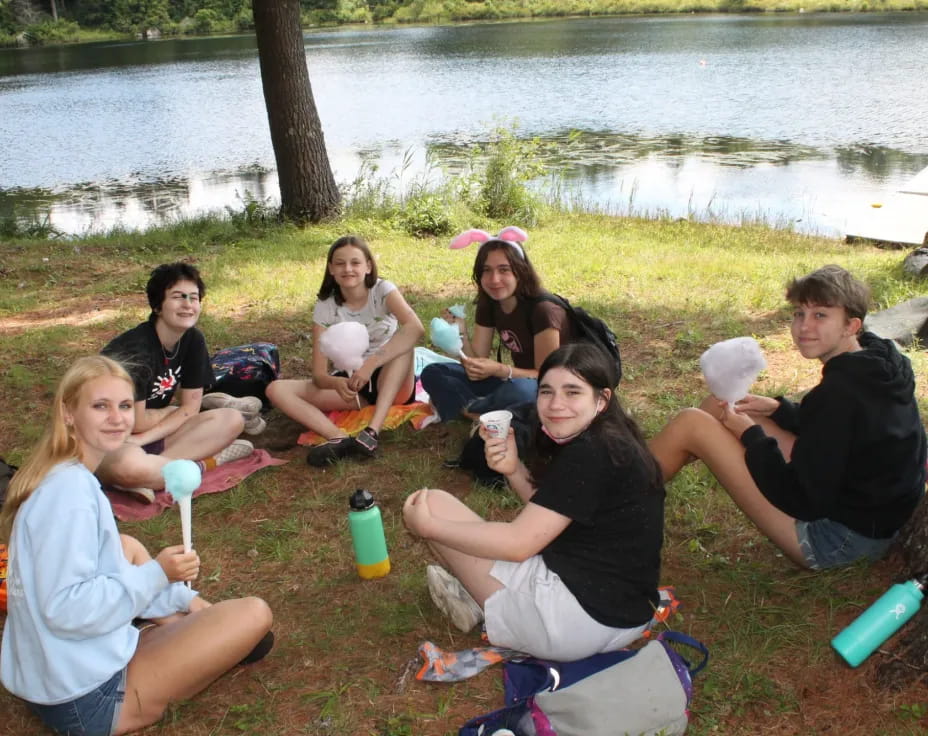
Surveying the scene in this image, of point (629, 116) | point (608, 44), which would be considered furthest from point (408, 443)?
point (608, 44)

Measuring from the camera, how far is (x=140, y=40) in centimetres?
4325

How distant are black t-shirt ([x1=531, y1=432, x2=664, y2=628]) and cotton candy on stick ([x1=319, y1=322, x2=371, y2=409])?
1778mm

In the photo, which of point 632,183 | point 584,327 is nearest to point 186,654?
point 584,327

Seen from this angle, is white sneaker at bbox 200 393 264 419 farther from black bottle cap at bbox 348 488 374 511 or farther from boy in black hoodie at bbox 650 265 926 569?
boy in black hoodie at bbox 650 265 926 569

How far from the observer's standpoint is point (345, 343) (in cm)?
397

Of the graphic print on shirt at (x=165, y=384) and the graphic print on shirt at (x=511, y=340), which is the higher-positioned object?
the graphic print on shirt at (x=511, y=340)

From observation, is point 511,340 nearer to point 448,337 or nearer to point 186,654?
point 448,337

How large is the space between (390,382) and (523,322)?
0.76 m

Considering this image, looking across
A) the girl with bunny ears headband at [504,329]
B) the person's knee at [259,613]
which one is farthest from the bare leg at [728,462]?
the person's knee at [259,613]

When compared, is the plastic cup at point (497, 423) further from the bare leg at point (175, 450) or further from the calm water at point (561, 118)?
the calm water at point (561, 118)

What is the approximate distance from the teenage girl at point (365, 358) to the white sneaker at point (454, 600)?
49.7 inches

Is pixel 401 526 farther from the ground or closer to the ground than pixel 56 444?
closer to the ground

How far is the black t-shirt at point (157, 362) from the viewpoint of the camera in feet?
12.1

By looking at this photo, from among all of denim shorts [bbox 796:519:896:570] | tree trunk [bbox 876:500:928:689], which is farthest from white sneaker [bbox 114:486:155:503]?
tree trunk [bbox 876:500:928:689]
